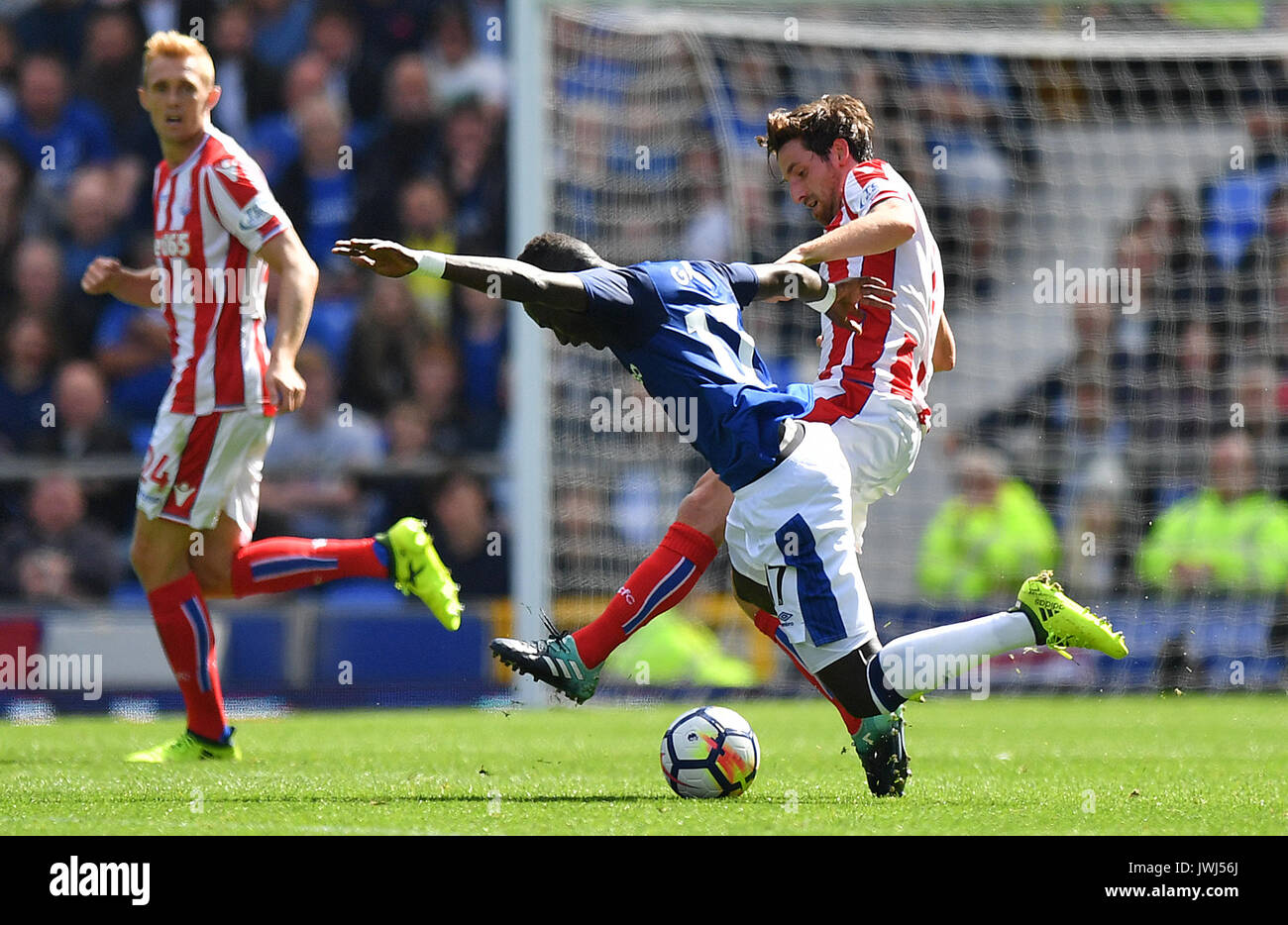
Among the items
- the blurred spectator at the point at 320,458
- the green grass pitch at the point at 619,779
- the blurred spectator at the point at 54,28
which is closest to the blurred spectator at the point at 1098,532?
the green grass pitch at the point at 619,779

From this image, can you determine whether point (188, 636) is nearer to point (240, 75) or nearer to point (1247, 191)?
point (240, 75)

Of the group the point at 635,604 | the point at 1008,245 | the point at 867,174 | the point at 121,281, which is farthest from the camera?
the point at 1008,245

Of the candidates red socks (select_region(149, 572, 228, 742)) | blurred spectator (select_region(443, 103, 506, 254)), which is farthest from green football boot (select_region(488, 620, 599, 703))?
blurred spectator (select_region(443, 103, 506, 254))

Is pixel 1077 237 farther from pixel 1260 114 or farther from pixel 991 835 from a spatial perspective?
pixel 991 835

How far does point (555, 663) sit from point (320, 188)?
7766 mm

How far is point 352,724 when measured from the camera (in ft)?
27.7

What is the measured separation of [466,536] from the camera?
10.8 meters

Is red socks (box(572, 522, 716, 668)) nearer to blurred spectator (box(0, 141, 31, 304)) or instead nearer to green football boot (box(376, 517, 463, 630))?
green football boot (box(376, 517, 463, 630))

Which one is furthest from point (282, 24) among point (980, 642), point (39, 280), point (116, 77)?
point (980, 642)

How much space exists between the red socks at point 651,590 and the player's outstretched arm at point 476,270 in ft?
4.12

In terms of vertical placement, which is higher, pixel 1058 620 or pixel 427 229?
pixel 427 229

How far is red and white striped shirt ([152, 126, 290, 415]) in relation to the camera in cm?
602

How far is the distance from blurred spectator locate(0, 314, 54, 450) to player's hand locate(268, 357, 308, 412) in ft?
20.8
